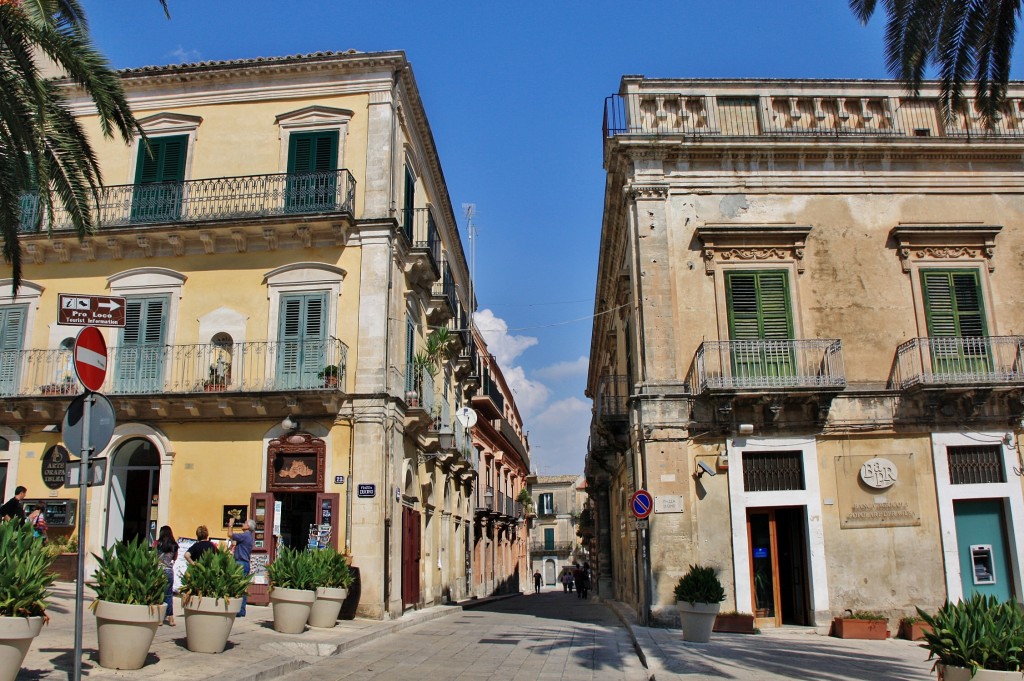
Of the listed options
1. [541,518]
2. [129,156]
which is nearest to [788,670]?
[129,156]

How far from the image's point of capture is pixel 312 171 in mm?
19484

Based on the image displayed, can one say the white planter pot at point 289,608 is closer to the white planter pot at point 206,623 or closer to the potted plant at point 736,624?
the white planter pot at point 206,623

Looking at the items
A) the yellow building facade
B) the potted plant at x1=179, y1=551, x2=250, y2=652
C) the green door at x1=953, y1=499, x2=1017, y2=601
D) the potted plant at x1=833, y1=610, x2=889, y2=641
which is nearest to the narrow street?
the potted plant at x1=179, y1=551, x2=250, y2=652

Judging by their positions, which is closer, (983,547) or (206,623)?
(206,623)

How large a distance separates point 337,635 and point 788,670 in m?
7.22

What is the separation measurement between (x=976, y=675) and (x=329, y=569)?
32.6ft

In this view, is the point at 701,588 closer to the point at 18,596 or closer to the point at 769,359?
the point at 769,359

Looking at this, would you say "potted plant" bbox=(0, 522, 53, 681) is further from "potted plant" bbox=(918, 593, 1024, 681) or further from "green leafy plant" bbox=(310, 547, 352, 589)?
"potted plant" bbox=(918, 593, 1024, 681)

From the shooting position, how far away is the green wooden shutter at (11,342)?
1909cm

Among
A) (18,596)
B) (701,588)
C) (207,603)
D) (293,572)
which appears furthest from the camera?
(701,588)

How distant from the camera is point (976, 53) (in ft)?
37.4

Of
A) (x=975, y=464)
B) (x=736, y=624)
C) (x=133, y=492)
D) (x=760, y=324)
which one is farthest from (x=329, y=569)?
(x=975, y=464)

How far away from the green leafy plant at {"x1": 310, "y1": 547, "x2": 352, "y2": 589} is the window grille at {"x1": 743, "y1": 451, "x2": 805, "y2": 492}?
27.2 feet

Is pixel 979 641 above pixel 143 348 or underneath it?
underneath
